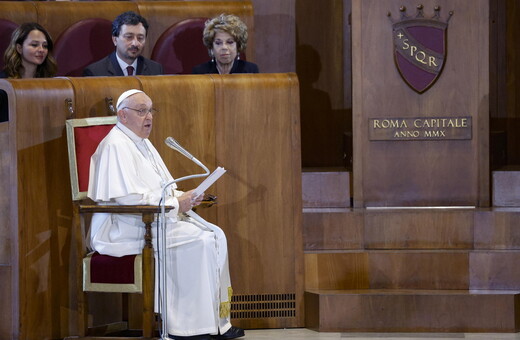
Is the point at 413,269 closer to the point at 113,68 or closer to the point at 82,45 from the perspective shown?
the point at 113,68

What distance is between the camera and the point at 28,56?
5.09m

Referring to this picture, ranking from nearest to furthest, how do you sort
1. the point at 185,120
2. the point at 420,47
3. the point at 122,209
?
the point at 122,209, the point at 185,120, the point at 420,47

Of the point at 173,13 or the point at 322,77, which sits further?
the point at 322,77

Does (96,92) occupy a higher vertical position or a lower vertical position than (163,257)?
higher

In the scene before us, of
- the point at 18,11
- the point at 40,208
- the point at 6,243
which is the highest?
the point at 18,11

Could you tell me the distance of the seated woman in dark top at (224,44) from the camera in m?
5.25

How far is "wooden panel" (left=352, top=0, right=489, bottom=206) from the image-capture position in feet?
17.6

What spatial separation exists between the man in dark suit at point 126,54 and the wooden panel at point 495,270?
1.91 meters

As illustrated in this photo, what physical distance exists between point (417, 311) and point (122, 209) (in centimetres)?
147

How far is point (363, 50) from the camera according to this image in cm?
544

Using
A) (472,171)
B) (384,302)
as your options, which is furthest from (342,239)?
(472,171)

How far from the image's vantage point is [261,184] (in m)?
4.82

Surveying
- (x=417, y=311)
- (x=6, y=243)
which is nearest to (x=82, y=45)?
(x=6, y=243)

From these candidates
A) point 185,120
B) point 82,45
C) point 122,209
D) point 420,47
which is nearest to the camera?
point 122,209
